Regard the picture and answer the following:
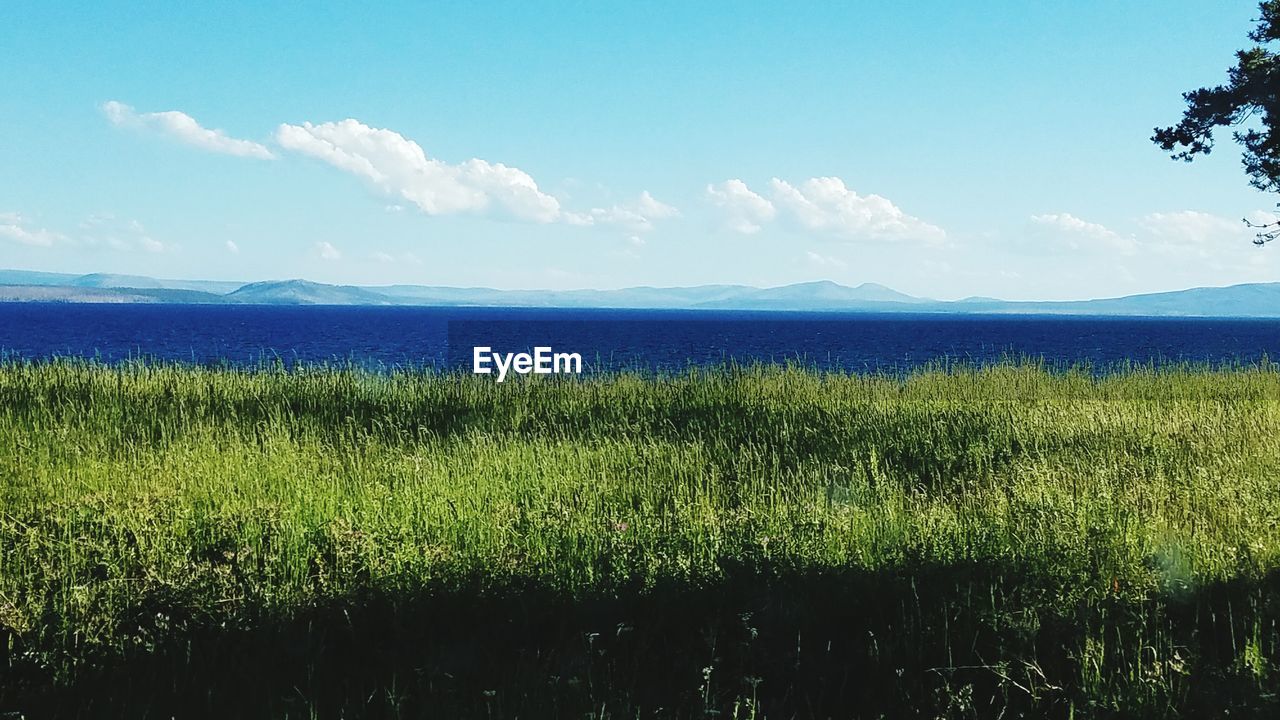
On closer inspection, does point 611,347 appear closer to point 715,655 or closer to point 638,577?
point 638,577

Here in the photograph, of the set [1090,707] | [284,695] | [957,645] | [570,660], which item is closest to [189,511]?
[284,695]

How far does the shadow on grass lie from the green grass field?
2 centimetres

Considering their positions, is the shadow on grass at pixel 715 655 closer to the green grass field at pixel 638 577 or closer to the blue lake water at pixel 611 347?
the green grass field at pixel 638 577

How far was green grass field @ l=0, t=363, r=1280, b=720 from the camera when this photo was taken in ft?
14.2

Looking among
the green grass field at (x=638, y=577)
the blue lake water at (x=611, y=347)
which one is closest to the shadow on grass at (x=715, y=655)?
the green grass field at (x=638, y=577)

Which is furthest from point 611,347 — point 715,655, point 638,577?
point 715,655

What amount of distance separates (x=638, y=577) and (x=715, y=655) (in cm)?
89

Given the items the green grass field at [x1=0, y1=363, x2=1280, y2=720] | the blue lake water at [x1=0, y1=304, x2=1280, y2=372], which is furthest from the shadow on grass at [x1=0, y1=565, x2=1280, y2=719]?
the blue lake water at [x1=0, y1=304, x2=1280, y2=372]

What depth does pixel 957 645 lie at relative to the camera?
4.82 metres

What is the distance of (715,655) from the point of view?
4.73 meters

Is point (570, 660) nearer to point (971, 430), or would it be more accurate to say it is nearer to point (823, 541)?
point (823, 541)

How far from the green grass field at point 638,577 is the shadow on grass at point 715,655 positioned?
19 millimetres

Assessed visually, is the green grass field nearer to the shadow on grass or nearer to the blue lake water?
the shadow on grass

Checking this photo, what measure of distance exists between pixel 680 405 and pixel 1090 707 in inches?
409
